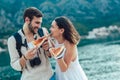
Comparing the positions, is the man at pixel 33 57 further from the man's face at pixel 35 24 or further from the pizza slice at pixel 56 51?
the pizza slice at pixel 56 51

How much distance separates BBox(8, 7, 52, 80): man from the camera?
6.26m

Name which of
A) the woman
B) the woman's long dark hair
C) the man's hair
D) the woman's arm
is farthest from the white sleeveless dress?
the man's hair

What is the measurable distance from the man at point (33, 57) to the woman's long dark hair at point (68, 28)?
32 cm

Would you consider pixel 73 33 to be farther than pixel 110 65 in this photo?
No

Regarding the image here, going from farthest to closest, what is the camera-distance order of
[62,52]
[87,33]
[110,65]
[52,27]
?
[87,33]
[110,65]
[52,27]
[62,52]

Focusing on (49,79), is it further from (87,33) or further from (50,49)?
(87,33)

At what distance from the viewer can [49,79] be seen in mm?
6414

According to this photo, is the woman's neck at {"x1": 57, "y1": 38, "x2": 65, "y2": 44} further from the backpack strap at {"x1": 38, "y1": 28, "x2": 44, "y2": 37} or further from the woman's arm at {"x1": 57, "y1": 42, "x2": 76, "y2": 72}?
the backpack strap at {"x1": 38, "y1": 28, "x2": 44, "y2": 37}

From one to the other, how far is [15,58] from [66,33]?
958 millimetres

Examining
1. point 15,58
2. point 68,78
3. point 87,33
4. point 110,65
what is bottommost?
point 68,78

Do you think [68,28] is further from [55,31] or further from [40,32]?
[40,32]

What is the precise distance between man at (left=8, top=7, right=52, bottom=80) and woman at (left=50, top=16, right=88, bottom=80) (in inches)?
8.6

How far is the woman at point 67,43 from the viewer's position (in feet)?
20.8

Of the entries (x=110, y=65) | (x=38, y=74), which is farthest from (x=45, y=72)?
(x=110, y=65)
